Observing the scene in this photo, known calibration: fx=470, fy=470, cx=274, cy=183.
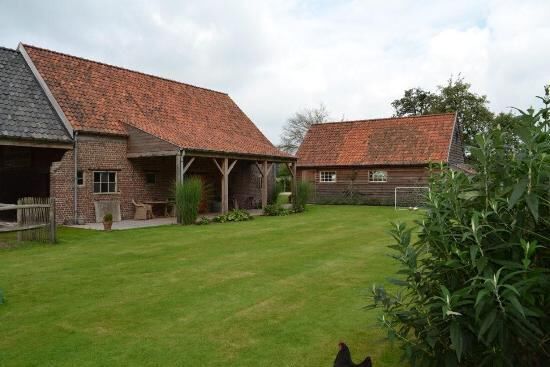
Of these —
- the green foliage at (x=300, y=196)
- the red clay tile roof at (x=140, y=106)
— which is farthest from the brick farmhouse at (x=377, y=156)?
the green foliage at (x=300, y=196)

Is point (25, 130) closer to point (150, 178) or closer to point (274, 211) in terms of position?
point (150, 178)

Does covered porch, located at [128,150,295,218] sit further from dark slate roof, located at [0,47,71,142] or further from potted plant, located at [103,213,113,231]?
dark slate roof, located at [0,47,71,142]

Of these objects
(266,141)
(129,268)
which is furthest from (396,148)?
(129,268)

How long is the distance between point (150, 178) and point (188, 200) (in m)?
4.22

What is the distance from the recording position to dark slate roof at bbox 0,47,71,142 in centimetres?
1392

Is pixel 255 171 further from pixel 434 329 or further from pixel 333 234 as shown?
pixel 434 329

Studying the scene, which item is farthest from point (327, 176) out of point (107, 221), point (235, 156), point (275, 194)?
point (107, 221)

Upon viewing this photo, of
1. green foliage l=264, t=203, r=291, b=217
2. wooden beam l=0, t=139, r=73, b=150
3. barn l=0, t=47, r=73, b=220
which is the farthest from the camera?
green foliage l=264, t=203, r=291, b=217

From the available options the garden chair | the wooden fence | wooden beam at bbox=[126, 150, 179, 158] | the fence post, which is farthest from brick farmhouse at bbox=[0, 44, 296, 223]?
the fence post

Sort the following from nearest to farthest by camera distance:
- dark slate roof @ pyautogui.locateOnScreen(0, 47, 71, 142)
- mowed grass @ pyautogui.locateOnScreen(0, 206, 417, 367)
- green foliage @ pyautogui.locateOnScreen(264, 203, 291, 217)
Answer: mowed grass @ pyautogui.locateOnScreen(0, 206, 417, 367) → dark slate roof @ pyautogui.locateOnScreen(0, 47, 71, 142) → green foliage @ pyautogui.locateOnScreen(264, 203, 291, 217)

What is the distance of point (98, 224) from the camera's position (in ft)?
54.2

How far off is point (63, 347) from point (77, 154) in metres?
13.4

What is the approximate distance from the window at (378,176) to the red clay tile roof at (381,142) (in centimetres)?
69

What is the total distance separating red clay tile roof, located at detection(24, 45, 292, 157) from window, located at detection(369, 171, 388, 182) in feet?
22.3
